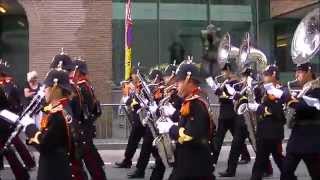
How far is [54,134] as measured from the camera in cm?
639

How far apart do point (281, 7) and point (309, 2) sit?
39.0 inches

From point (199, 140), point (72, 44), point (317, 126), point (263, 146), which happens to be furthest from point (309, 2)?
point (199, 140)

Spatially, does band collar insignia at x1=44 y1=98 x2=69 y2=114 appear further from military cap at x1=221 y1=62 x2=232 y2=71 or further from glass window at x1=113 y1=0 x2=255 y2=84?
glass window at x1=113 y1=0 x2=255 y2=84

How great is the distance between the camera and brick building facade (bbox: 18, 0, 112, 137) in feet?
58.5

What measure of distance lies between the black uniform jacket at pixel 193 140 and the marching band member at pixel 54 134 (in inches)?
44.4

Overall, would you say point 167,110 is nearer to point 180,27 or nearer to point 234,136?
point 234,136

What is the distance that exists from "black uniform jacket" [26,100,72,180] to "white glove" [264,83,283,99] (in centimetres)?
392

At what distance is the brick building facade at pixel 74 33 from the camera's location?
58.5ft

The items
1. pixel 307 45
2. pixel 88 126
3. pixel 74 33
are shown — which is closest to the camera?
pixel 307 45

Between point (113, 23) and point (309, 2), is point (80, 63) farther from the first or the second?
point (309, 2)

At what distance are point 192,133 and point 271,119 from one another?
366 cm

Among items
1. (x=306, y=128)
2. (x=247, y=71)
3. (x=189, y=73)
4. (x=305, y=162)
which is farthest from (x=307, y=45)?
(x=247, y=71)

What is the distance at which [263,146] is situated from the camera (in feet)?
32.6

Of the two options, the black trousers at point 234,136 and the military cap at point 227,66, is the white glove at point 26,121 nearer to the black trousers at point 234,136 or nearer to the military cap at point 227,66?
the black trousers at point 234,136
